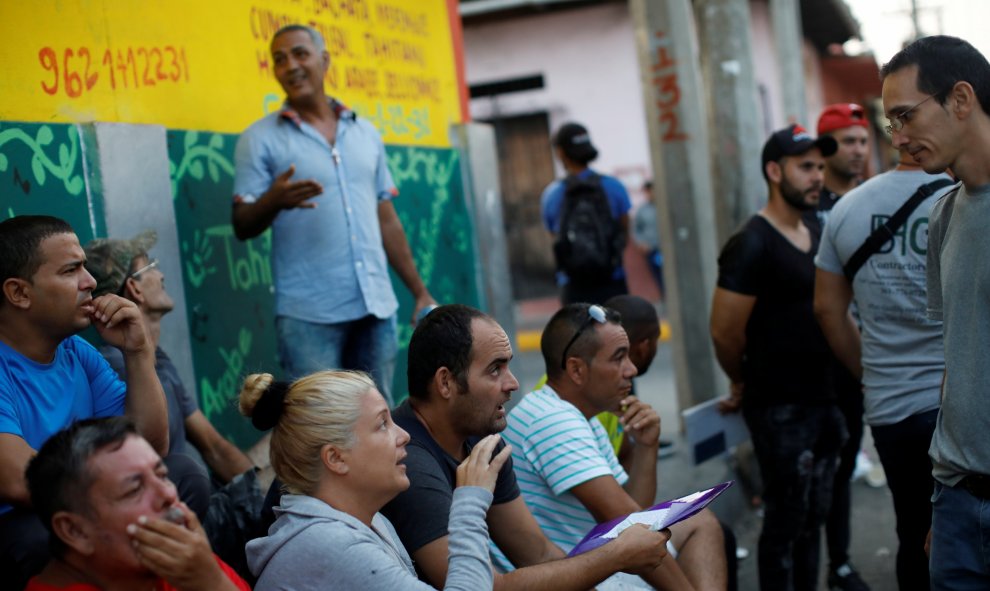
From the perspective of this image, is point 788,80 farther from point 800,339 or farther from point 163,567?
point 163,567

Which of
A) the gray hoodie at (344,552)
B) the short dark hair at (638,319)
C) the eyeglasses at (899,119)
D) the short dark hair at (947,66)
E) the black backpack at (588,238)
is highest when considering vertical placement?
the short dark hair at (947,66)

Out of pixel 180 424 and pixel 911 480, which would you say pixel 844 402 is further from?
pixel 180 424

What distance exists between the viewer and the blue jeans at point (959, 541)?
117 inches

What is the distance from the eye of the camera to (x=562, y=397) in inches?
159

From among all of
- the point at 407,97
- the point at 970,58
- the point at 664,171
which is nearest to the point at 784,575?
the point at 970,58

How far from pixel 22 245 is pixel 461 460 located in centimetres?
131

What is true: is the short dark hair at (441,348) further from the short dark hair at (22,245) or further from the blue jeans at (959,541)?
the blue jeans at (959,541)

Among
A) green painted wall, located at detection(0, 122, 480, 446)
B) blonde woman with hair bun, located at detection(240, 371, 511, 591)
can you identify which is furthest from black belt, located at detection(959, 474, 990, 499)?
green painted wall, located at detection(0, 122, 480, 446)

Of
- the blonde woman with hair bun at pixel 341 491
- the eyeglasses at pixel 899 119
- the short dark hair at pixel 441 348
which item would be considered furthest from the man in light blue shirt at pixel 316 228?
the eyeglasses at pixel 899 119

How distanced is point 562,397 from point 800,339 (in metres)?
1.30

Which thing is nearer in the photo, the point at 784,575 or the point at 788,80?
the point at 784,575

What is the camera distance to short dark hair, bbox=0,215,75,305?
311 cm

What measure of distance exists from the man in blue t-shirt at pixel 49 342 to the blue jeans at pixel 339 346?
1.36m

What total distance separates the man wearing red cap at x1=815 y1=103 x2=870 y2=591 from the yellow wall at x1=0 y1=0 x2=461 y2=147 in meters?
2.47
